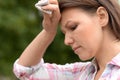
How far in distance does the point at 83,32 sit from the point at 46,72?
1.51ft

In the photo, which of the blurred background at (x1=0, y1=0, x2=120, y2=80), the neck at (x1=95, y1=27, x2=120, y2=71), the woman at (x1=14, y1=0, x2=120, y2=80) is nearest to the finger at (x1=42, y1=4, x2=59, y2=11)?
the woman at (x1=14, y1=0, x2=120, y2=80)

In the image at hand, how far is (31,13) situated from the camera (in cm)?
598

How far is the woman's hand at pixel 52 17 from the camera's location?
2821 mm

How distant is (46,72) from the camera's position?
3197 millimetres

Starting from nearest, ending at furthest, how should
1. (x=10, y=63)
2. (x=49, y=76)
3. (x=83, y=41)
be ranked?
1. (x=83, y=41)
2. (x=49, y=76)
3. (x=10, y=63)

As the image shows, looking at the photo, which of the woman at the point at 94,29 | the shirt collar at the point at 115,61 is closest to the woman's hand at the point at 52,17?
→ the woman at the point at 94,29

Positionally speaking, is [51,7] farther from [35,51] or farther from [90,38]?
[35,51]

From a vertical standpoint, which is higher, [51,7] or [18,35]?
[51,7]

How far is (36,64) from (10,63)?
2588mm

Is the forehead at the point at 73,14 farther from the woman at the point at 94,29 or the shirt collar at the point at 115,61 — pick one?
the shirt collar at the point at 115,61

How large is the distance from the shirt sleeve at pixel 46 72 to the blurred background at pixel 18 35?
228cm

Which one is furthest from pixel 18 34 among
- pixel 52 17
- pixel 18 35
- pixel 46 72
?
pixel 52 17

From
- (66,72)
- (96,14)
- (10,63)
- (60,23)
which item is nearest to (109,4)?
(96,14)

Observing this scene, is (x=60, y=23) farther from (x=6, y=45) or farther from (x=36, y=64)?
(x=6, y=45)
